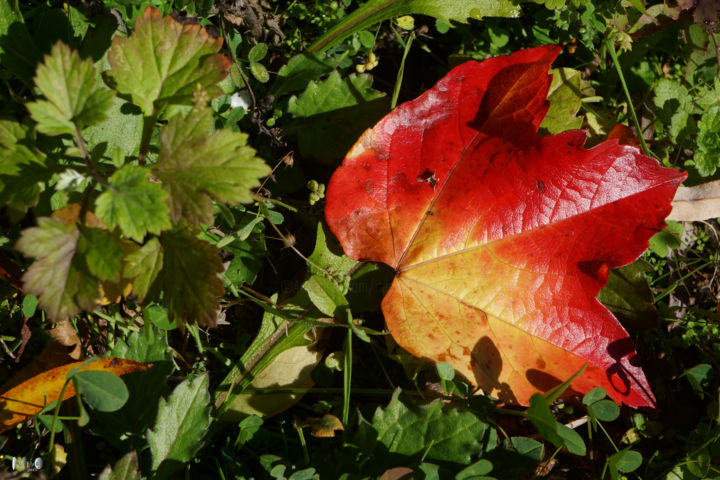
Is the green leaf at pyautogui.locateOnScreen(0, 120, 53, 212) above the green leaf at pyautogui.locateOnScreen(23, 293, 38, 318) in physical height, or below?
above

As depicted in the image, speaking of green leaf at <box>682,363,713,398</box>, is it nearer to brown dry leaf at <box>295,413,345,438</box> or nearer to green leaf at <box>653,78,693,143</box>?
green leaf at <box>653,78,693,143</box>

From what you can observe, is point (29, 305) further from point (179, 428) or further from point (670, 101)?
point (670, 101)

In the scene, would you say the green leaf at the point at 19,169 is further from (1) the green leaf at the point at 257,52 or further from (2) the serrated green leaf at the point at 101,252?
(1) the green leaf at the point at 257,52

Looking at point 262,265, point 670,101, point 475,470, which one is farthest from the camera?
point 670,101

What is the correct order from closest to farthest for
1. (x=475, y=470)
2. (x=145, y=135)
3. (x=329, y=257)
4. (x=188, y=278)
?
(x=188, y=278), (x=145, y=135), (x=475, y=470), (x=329, y=257)

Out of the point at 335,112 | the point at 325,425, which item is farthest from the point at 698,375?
the point at 335,112

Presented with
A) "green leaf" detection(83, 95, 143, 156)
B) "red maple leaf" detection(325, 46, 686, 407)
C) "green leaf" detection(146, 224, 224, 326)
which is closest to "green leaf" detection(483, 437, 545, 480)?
"red maple leaf" detection(325, 46, 686, 407)

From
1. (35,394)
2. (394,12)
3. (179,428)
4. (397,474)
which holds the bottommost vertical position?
(397,474)
